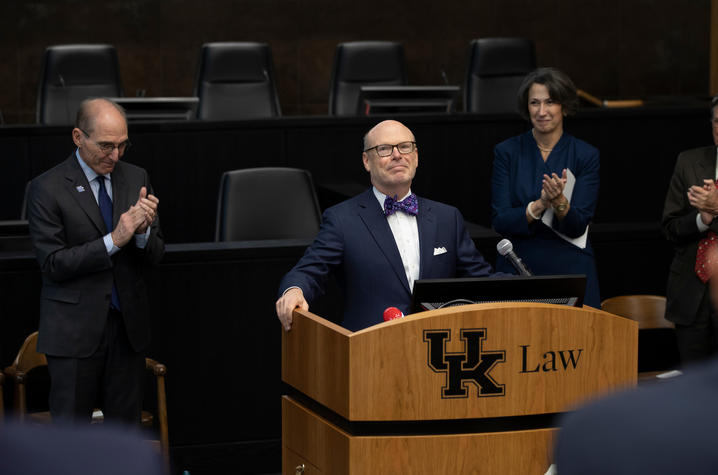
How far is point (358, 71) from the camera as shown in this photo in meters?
8.00

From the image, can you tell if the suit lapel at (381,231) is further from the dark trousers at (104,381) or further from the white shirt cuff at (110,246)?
the dark trousers at (104,381)

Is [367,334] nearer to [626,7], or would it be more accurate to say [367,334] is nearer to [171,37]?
[171,37]

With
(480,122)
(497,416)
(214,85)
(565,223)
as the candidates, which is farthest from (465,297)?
(214,85)

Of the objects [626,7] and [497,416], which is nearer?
[497,416]

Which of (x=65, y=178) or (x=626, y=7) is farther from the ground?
(x=626, y=7)

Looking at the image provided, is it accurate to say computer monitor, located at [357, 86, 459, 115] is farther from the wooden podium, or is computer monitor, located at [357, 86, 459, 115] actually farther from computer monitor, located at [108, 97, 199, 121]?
the wooden podium

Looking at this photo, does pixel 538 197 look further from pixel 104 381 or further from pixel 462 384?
pixel 104 381

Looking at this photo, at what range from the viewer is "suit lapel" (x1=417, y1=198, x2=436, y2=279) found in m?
3.29

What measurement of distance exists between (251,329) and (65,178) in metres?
1.19

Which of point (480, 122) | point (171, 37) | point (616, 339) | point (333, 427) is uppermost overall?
point (171, 37)

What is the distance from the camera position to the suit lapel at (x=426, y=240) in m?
3.29

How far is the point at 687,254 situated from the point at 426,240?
137 centimetres

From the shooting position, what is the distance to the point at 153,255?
3703mm

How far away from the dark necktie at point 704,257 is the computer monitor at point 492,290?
1.36 meters
